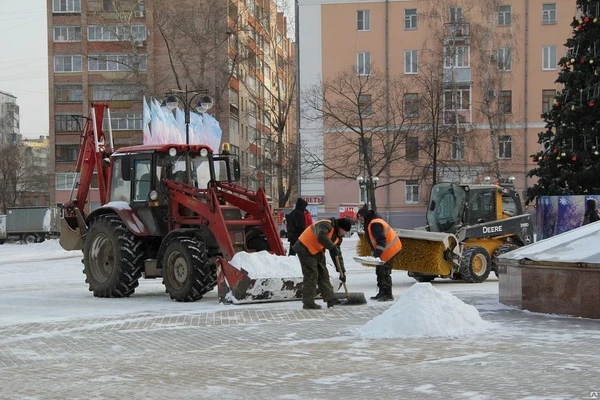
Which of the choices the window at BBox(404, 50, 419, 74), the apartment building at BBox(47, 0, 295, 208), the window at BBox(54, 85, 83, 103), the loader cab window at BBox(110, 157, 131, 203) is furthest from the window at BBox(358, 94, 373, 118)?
the loader cab window at BBox(110, 157, 131, 203)

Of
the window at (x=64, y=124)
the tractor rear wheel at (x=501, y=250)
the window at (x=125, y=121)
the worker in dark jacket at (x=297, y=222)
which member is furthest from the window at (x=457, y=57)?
the window at (x=64, y=124)

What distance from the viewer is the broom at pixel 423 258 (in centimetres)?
1934

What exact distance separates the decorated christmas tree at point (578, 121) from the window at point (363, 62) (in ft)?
99.1

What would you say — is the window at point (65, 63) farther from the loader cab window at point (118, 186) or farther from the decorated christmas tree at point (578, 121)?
the loader cab window at point (118, 186)

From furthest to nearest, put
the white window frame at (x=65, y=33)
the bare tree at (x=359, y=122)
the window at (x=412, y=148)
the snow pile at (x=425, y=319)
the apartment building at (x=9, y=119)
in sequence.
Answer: the apartment building at (x=9, y=119)
the white window frame at (x=65, y=33)
the window at (x=412, y=148)
the bare tree at (x=359, y=122)
the snow pile at (x=425, y=319)

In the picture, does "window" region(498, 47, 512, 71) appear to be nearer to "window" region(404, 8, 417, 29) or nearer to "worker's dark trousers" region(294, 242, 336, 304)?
"window" region(404, 8, 417, 29)

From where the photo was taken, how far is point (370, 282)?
2159 centimetres

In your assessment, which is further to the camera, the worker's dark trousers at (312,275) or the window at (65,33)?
the window at (65,33)

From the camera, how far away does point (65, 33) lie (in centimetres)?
7931

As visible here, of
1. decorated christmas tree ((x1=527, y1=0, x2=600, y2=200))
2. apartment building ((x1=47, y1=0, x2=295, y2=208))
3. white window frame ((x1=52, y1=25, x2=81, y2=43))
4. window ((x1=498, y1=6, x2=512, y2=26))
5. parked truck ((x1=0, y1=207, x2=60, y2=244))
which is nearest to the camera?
decorated christmas tree ((x1=527, y1=0, x2=600, y2=200))

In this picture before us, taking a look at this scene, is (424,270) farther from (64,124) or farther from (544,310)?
(64,124)

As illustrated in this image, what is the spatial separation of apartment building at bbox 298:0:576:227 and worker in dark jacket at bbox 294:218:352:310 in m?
36.9

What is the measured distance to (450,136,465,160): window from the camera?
5338 cm

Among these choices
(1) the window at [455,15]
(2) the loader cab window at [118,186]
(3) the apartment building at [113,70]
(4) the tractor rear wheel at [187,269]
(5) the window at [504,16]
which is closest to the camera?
(4) the tractor rear wheel at [187,269]
